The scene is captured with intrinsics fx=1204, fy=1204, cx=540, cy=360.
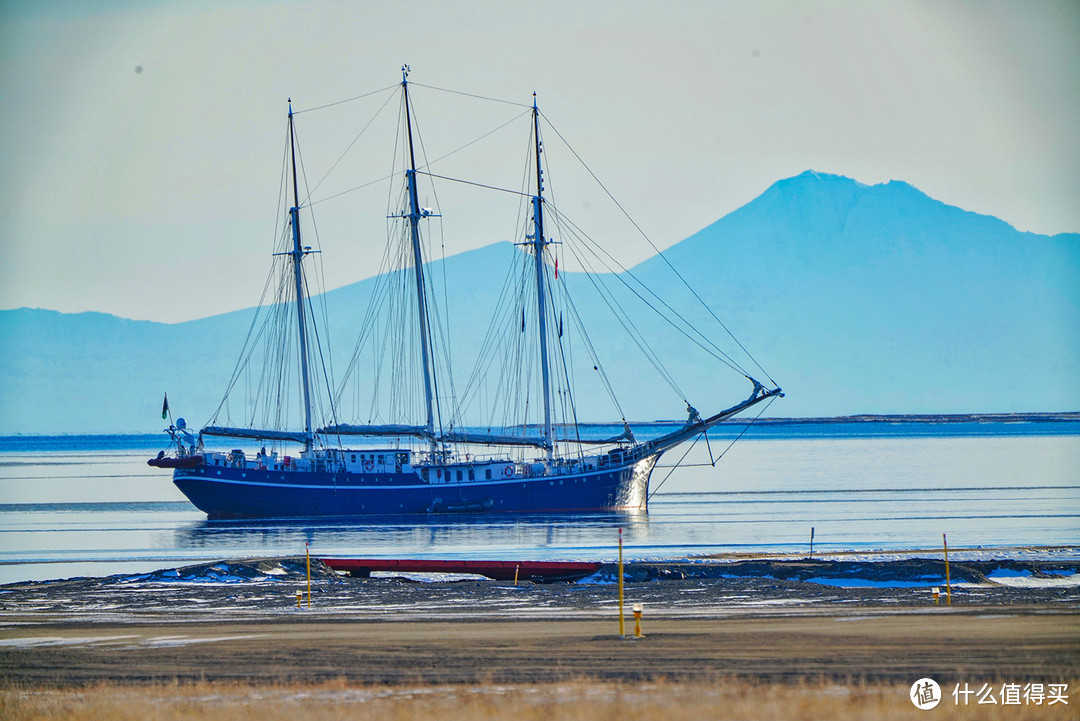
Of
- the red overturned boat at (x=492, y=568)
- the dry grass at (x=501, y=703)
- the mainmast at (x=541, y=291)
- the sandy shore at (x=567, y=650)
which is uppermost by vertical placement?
the mainmast at (x=541, y=291)

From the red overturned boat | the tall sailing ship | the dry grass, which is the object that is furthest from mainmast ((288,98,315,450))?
the dry grass

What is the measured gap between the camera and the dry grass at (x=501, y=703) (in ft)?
55.0

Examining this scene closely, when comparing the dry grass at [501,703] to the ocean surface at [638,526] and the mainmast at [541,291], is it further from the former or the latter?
the mainmast at [541,291]

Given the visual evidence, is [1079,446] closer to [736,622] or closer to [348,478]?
[348,478]

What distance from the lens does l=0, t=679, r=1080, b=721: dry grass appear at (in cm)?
1677

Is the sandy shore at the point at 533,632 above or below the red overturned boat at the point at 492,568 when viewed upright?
below

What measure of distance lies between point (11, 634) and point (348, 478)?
163ft

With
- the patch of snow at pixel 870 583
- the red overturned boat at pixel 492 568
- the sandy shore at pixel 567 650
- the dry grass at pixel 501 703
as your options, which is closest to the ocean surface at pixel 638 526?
the red overturned boat at pixel 492 568

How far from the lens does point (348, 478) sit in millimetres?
76625

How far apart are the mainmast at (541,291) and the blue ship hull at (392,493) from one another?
3.08 m

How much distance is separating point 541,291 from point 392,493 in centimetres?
1589

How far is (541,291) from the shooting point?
250ft

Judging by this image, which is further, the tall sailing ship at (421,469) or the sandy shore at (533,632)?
the tall sailing ship at (421,469)

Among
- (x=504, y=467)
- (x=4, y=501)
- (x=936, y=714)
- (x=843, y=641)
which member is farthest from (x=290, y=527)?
(x=936, y=714)
